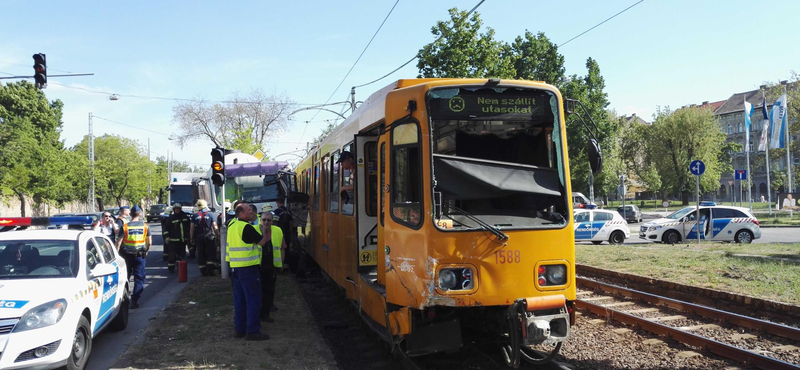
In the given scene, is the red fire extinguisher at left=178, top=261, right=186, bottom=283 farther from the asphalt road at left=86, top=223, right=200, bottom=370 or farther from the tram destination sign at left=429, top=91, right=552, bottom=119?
the tram destination sign at left=429, top=91, right=552, bottom=119

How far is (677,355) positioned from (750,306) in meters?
2.99

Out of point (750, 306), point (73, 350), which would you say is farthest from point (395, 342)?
point (750, 306)

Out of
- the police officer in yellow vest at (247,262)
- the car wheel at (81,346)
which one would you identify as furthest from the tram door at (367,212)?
the car wheel at (81,346)

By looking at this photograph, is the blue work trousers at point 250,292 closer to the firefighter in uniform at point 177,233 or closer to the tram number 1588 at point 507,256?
the tram number 1588 at point 507,256

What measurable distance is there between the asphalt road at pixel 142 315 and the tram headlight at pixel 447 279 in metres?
3.96

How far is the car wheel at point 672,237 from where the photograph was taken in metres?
21.4

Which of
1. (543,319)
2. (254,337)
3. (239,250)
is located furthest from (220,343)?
(543,319)

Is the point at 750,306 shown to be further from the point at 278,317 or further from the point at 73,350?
the point at 73,350

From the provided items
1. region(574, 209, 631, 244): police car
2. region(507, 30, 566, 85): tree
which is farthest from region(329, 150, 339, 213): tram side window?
region(507, 30, 566, 85): tree

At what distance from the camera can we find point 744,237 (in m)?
20.2

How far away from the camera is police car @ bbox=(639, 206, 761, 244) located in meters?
20.1

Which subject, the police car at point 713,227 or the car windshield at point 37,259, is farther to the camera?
the police car at point 713,227

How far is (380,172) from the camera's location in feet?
20.1

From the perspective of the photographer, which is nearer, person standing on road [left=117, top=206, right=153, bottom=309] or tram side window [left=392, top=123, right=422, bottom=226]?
tram side window [left=392, top=123, right=422, bottom=226]
